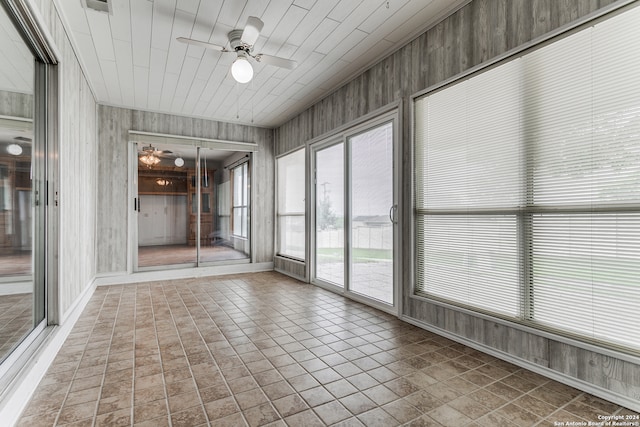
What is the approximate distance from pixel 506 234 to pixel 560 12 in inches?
60.9

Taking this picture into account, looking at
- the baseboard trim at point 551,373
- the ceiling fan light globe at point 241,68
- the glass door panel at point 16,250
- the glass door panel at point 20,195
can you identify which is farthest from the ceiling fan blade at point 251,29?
the baseboard trim at point 551,373

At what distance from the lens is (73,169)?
3273mm

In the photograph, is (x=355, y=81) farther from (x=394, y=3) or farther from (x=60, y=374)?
(x=60, y=374)

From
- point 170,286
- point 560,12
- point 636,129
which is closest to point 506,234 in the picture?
point 636,129

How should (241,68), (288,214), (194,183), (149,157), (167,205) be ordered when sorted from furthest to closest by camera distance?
(288,214), (194,183), (167,205), (149,157), (241,68)

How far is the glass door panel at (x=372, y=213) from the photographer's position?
3.59 meters

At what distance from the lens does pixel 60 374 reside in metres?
2.19

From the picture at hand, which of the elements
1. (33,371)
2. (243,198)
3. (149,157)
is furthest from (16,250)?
Answer: (243,198)

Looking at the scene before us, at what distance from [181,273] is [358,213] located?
137 inches

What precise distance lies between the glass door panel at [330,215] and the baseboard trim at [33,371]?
3099 mm

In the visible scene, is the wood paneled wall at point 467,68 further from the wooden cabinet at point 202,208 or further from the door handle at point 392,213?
the wooden cabinet at point 202,208

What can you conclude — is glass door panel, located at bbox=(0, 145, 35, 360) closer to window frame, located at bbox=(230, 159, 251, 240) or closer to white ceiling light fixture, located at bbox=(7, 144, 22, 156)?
white ceiling light fixture, located at bbox=(7, 144, 22, 156)

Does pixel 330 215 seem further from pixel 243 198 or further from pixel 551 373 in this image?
pixel 551 373

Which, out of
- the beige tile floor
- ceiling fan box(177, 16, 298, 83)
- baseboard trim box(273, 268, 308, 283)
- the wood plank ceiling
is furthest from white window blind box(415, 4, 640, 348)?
baseboard trim box(273, 268, 308, 283)
